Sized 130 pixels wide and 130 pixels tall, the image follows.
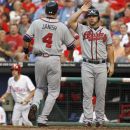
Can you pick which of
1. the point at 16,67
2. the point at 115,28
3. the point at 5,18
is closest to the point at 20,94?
the point at 16,67

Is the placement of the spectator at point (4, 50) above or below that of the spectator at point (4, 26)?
below

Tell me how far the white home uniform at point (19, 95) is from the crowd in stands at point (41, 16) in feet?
2.59

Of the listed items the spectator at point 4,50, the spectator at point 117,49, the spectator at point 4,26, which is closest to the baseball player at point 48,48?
the spectator at point 117,49

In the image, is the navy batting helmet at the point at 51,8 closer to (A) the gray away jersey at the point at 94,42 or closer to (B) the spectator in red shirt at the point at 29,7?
(A) the gray away jersey at the point at 94,42

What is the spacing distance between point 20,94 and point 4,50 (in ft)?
5.84

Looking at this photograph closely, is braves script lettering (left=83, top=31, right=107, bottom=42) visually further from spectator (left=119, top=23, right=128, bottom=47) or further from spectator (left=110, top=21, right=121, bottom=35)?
spectator (left=110, top=21, right=121, bottom=35)

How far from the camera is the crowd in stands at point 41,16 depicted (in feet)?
47.0

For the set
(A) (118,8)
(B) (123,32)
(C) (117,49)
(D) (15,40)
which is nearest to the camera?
(C) (117,49)

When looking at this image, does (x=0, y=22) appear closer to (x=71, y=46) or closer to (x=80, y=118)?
(x=80, y=118)

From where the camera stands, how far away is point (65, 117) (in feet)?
41.4

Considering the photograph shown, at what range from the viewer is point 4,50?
49.6 ft

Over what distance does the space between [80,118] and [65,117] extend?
29 centimetres

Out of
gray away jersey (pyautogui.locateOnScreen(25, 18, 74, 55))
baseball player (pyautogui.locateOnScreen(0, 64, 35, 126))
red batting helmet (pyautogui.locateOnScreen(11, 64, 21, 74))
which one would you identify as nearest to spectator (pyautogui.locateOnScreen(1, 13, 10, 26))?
baseball player (pyautogui.locateOnScreen(0, 64, 35, 126))

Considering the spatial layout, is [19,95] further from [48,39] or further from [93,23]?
[93,23]
